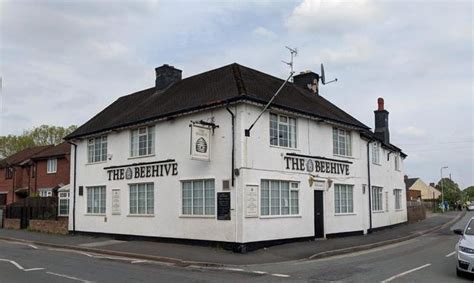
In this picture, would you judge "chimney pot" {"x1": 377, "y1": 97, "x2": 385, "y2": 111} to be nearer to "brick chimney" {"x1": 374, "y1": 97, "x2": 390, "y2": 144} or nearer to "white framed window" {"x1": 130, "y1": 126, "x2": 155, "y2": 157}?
"brick chimney" {"x1": 374, "y1": 97, "x2": 390, "y2": 144}

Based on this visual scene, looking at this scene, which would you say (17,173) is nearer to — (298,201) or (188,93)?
(188,93)

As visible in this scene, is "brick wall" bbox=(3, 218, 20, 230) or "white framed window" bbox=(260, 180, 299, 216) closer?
"white framed window" bbox=(260, 180, 299, 216)

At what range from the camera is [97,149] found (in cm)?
2538

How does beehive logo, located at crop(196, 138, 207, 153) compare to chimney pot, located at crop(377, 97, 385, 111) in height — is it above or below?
below

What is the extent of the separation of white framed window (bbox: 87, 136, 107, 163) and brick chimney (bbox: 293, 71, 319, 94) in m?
11.6

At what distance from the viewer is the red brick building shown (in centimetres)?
3841

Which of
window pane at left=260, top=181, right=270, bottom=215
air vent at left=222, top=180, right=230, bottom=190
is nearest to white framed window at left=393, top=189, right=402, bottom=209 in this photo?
window pane at left=260, top=181, right=270, bottom=215

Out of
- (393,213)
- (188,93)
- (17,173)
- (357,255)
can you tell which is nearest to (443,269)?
(357,255)

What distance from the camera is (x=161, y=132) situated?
2112 cm

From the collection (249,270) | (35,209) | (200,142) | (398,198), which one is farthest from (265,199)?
(35,209)

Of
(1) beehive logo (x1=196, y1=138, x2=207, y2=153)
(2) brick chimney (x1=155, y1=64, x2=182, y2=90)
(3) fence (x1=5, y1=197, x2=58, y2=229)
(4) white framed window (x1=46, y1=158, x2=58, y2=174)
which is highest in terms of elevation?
(2) brick chimney (x1=155, y1=64, x2=182, y2=90)

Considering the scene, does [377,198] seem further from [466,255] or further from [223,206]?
[466,255]

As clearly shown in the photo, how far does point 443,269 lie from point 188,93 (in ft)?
44.6

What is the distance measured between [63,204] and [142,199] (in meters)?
10.1
